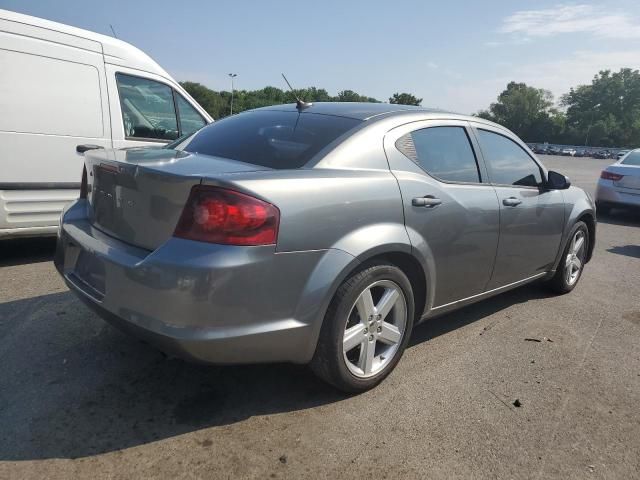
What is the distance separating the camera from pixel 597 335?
3.91 meters

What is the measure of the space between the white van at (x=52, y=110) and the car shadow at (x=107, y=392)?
1.59m

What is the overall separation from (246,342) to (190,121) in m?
4.38

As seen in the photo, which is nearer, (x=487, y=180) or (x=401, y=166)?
(x=401, y=166)

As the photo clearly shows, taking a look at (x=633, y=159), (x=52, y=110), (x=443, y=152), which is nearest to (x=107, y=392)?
(x=443, y=152)

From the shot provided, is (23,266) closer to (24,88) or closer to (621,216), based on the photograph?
(24,88)

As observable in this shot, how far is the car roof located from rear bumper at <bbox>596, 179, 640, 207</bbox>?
7.70m

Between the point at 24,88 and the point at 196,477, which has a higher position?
the point at 24,88

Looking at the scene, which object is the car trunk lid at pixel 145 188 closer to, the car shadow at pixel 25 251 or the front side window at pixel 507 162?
the front side window at pixel 507 162

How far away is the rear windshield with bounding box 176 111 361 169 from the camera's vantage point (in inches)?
110

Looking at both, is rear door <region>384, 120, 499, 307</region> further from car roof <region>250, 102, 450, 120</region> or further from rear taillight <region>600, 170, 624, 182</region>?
rear taillight <region>600, 170, 624, 182</region>

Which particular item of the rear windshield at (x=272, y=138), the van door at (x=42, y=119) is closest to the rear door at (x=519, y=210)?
the rear windshield at (x=272, y=138)

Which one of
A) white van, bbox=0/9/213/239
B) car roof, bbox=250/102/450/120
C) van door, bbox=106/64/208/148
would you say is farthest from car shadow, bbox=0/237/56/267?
car roof, bbox=250/102/450/120

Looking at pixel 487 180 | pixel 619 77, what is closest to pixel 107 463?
pixel 487 180

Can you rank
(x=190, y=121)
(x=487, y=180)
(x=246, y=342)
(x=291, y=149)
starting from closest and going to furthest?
(x=246, y=342), (x=291, y=149), (x=487, y=180), (x=190, y=121)
